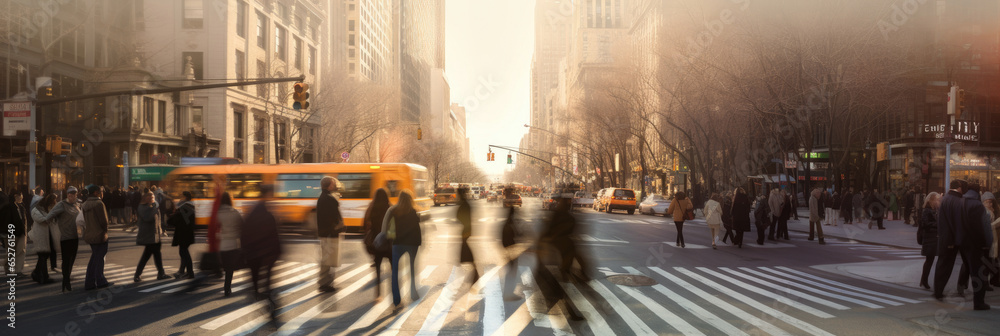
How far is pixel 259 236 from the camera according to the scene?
7918 mm

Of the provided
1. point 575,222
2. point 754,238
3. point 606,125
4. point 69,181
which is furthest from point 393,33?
point 575,222

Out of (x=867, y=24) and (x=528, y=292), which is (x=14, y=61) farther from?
(x=867, y=24)

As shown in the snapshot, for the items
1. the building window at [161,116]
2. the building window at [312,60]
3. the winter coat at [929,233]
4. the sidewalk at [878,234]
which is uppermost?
the building window at [312,60]

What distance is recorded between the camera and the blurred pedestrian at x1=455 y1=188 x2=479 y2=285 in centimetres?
→ 1046

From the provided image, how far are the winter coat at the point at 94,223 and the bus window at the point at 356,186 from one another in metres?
13.2

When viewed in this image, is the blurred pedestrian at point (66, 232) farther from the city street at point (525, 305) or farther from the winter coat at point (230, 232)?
the winter coat at point (230, 232)

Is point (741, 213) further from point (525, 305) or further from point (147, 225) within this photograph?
point (147, 225)

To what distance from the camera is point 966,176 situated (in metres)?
39.1

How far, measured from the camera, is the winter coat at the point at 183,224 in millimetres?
11242

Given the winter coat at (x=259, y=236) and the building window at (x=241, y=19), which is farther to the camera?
the building window at (x=241, y=19)

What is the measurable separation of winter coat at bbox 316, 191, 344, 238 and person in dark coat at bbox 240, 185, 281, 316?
1.93 meters

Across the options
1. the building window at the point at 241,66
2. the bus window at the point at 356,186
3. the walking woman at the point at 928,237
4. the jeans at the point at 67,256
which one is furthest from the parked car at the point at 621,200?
the jeans at the point at 67,256

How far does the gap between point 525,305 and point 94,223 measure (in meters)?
6.78

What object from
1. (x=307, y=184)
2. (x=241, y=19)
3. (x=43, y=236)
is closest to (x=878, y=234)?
(x=307, y=184)
